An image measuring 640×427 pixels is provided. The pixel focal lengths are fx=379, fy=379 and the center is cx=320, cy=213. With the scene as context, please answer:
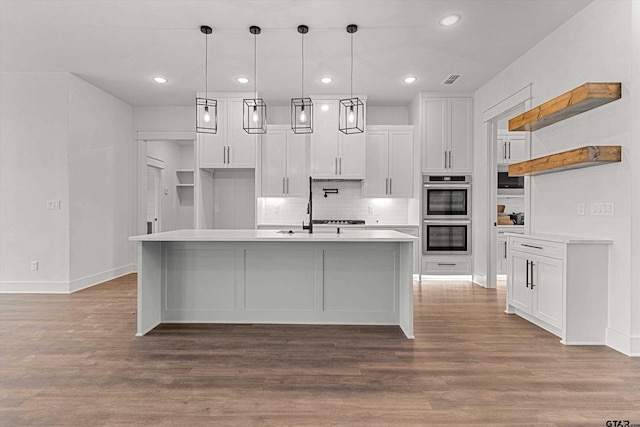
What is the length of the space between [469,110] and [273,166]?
10.8ft

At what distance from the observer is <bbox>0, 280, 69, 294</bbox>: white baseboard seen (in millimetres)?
5137

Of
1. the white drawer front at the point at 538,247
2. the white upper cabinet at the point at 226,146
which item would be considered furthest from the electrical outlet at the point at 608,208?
the white upper cabinet at the point at 226,146

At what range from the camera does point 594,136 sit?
10.9 ft

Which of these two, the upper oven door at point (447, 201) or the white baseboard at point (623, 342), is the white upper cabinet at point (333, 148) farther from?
the white baseboard at point (623, 342)

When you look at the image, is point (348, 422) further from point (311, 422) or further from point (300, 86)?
point (300, 86)

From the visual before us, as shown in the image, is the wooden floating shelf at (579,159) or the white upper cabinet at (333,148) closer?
the wooden floating shelf at (579,159)

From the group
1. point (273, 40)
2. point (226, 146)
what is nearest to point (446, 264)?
point (226, 146)

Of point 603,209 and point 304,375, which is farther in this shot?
point 603,209

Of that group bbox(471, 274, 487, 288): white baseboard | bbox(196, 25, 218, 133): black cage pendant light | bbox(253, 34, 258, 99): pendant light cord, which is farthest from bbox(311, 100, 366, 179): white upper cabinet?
bbox(471, 274, 487, 288): white baseboard

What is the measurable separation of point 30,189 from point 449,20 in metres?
5.64

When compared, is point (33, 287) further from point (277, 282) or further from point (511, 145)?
point (511, 145)

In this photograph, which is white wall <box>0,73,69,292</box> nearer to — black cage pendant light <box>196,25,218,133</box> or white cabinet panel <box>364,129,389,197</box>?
black cage pendant light <box>196,25,218,133</box>

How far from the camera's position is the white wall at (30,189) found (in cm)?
516

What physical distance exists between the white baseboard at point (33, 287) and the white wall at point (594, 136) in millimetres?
6045
